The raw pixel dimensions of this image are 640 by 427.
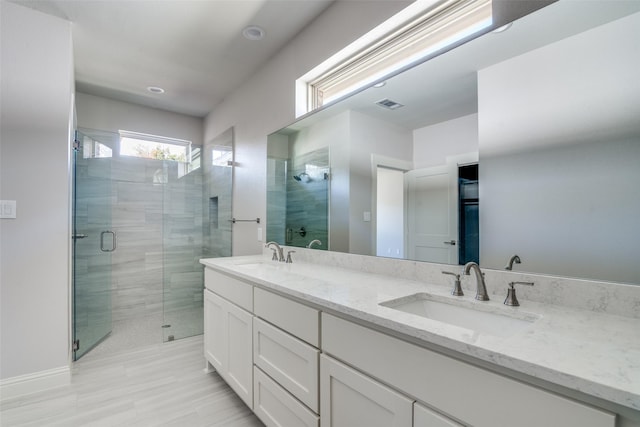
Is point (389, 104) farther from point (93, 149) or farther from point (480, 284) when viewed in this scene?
point (93, 149)

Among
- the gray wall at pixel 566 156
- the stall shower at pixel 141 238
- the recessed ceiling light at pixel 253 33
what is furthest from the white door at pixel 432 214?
the stall shower at pixel 141 238

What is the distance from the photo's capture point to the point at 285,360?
4.50 ft

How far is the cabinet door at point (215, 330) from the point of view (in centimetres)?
201

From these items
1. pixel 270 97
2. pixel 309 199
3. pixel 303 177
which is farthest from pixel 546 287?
pixel 270 97

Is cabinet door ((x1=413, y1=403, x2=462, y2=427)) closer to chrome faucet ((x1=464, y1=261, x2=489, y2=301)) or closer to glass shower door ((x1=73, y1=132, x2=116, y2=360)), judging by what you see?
chrome faucet ((x1=464, y1=261, x2=489, y2=301))

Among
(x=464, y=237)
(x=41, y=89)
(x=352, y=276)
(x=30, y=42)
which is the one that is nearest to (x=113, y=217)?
(x=41, y=89)

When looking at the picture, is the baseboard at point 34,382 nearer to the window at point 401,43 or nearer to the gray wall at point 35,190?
the gray wall at point 35,190

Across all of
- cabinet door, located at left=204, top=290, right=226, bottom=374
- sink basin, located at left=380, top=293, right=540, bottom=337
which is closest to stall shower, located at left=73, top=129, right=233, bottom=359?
cabinet door, located at left=204, top=290, right=226, bottom=374

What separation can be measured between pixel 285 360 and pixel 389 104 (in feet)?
4.72

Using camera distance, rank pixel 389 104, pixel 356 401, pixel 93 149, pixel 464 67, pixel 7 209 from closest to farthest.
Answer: pixel 356 401 → pixel 464 67 → pixel 389 104 → pixel 7 209 → pixel 93 149

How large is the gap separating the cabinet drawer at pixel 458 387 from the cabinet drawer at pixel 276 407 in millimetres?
410

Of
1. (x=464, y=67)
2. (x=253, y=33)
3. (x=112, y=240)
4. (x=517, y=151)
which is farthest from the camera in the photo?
(x=112, y=240)

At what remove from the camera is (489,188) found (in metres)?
1.21

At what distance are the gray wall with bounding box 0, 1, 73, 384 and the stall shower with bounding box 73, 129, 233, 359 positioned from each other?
1.64 feet
